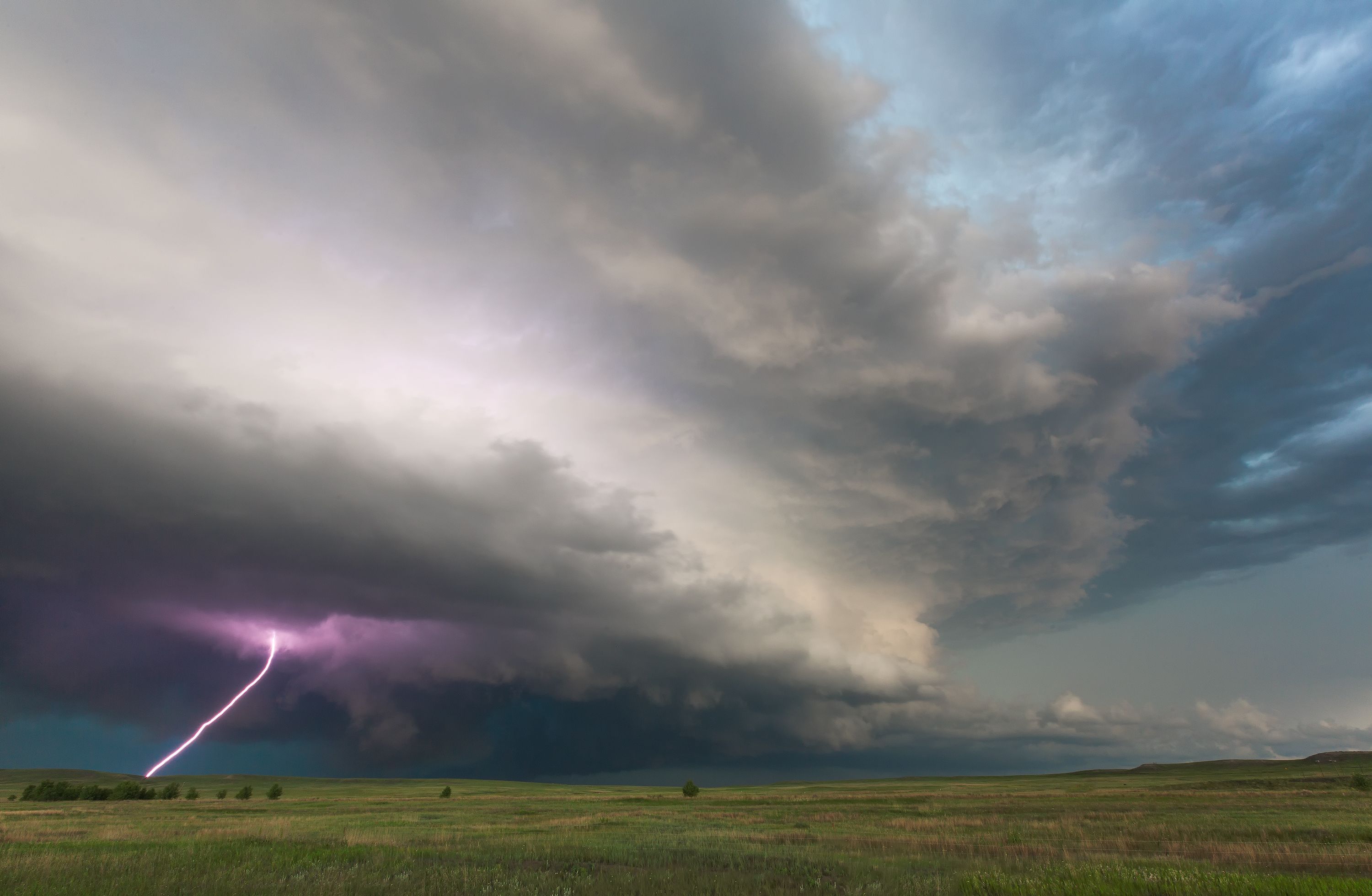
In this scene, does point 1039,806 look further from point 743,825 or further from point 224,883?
point 224,883

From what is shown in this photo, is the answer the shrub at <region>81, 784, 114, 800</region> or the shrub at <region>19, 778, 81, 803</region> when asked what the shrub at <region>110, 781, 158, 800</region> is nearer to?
the shrub at <region>81, 784, 114, 800</region>

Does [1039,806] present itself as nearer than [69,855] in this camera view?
No

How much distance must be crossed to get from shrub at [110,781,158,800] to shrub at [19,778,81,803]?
465 cm

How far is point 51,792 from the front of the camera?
320ft

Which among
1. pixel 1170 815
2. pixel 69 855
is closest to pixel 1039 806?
pixel 1170 815

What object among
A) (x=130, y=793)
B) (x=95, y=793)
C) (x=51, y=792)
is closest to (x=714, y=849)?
(x=130, y=793)

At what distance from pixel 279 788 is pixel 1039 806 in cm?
11917

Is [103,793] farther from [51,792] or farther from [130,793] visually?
[51,792]

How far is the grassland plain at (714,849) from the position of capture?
22.2 meters

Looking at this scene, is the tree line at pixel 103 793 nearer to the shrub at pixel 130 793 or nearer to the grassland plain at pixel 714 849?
the shrub at pixel 130 793

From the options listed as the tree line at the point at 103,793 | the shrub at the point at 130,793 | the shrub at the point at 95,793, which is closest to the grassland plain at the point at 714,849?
the shrub at the point at 130,793

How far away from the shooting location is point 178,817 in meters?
58.4

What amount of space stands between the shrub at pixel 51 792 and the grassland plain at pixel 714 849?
1246 inches

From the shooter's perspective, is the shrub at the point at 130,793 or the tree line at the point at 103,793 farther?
the shrub at the point at 130,793
